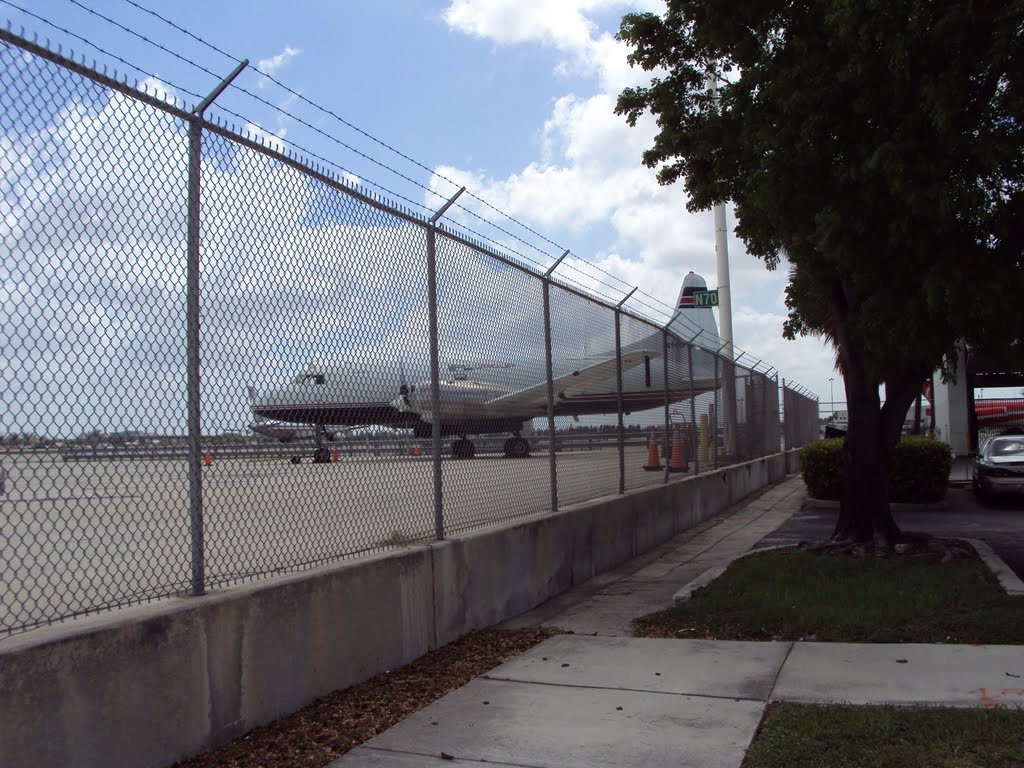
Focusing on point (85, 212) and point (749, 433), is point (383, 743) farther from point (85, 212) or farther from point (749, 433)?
point (749, 433)

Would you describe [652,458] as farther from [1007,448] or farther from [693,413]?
[1007,448]

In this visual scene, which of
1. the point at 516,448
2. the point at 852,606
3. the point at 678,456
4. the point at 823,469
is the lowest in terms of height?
the point at 852,606

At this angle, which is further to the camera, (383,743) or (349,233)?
(349,233)

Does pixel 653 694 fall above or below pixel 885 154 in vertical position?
below

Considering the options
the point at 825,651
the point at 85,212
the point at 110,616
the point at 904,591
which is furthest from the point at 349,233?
the point at 904,591

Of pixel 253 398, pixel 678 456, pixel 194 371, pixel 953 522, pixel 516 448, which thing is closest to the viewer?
pixel 194 371

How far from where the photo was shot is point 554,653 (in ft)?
19.6

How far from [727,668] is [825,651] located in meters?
0.74

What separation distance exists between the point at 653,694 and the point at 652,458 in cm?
707

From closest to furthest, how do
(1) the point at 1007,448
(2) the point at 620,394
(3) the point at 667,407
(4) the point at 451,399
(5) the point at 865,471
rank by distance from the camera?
(4) the point at 451,399 < (5) the point at 865,471 < (2) the point at 620,394 < (3) the point at 667,407 < (1) the point at 1007,448

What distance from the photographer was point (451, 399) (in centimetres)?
655

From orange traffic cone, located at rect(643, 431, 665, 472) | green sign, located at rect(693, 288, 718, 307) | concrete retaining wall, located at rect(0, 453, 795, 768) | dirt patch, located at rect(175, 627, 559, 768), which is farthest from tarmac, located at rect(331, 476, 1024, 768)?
green sign, located at rect(693, 288, 718, 307)

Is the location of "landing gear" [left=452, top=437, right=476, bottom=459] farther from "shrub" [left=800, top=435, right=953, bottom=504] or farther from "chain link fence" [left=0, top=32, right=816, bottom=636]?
"shrub" [left=800, top=435, right=953, bottom=504]

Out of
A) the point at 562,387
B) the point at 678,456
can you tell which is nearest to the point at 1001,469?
the point at 678,456
